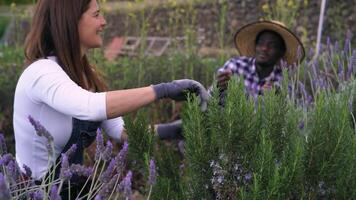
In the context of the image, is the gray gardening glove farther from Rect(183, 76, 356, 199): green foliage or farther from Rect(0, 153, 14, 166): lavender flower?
Rect(0, 153, 14, 166): lavender flower

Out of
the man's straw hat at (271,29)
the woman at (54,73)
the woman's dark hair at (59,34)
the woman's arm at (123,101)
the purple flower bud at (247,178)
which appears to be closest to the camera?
the purple flower bud at (247,178)

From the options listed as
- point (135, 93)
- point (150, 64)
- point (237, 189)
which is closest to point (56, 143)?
point (135, 93)

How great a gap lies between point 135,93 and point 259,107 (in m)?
0.37

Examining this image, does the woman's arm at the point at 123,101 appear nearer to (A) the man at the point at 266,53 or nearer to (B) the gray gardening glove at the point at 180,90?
(B) the gray gardening glove at the point at 180,90

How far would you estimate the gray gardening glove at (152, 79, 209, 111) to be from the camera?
77.2 inches

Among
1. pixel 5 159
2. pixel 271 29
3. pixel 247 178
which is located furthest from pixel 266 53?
pixel 5 159

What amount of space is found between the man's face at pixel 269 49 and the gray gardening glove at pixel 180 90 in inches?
85.4

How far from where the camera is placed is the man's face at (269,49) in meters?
4.14

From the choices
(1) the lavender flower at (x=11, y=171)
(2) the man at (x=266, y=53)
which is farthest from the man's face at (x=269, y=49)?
(1) the lavender flower at (x=11, y=171)

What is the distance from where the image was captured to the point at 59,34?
7.16 ft

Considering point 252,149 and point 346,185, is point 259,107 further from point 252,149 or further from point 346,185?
point 346,185

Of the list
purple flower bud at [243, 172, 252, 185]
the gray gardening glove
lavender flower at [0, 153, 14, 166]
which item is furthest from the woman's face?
purple flower bud at [243, 172, 252, 185]

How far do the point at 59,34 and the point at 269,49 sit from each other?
222 centimetres

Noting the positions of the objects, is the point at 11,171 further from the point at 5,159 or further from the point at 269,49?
the point at 269,49
